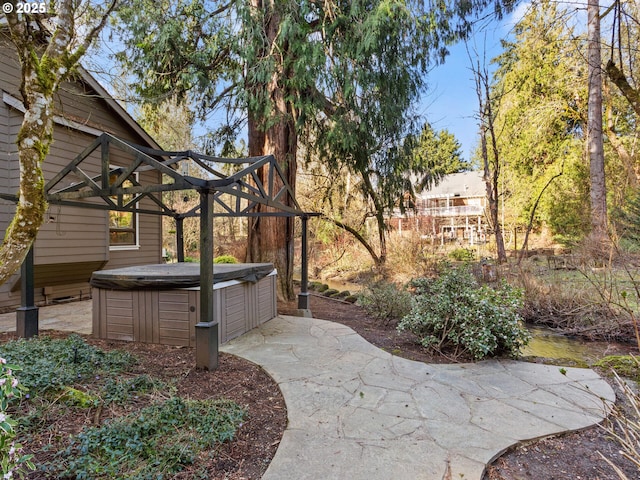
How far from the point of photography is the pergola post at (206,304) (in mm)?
3006

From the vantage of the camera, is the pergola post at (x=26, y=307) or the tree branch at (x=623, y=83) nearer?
the pergola post at (x=26, y=307)

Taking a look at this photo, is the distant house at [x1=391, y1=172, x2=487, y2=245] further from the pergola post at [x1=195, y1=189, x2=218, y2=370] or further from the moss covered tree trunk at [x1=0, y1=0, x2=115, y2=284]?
the moss covered tree trunk at [x1=0, y1=0, x2=115, y2=284]

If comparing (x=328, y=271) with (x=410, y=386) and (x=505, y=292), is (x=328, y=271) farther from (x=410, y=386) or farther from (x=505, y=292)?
(x=410, y=386)

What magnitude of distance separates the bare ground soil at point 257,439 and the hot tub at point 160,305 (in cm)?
43

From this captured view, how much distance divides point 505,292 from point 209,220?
3.16 metres

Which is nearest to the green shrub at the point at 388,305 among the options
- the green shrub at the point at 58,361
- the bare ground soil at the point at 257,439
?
the bare ground soil at the point at 257,439

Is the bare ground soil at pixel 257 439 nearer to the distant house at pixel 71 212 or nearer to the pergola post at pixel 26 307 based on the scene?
the pergola post at pixel 26 307

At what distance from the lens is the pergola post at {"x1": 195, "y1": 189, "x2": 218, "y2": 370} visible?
9.86 feet

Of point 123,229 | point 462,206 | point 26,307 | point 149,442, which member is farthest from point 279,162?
point 462,206

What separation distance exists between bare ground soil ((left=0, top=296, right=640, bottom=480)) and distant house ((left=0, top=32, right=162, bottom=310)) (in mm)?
Result: 3634

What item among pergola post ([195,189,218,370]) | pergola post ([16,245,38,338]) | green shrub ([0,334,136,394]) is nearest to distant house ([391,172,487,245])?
pergola post ([195,189,218,370])

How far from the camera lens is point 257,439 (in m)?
2.08

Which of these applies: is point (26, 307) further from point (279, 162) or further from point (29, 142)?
point (279, 162)

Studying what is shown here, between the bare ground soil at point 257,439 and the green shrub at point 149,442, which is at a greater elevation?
the green shrub at point 149,442
